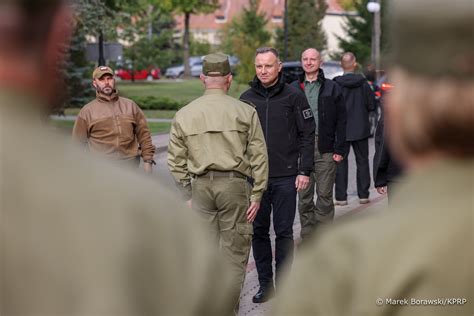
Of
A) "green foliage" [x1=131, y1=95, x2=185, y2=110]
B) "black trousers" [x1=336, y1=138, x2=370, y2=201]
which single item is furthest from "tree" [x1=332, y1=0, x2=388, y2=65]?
"black trousers" [x1=336, y1=138, x2=370, y2=201]

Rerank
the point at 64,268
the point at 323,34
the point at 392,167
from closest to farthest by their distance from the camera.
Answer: the point at 64,268
the point at 392,167
the point at 323,34

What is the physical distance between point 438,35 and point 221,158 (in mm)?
4969

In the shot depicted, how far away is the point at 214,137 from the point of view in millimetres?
6645

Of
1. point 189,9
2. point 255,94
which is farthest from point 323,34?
point 255,94

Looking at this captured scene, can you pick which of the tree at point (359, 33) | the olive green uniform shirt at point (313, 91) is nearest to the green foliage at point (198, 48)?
the tree at point (359, 33)

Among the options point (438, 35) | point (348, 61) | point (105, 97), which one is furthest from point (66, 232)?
point (348, 61)

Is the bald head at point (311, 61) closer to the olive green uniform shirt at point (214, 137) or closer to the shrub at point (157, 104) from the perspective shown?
the olive green uniform shirt at point (214, 137)

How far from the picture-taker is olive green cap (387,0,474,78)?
5.63ft

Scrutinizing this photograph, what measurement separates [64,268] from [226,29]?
8554cm

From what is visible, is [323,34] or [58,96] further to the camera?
[323,34]

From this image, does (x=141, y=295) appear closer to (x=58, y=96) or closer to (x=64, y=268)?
(x=64, y=268)

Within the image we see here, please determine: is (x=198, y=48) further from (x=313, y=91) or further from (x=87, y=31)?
(x=313, y=91)

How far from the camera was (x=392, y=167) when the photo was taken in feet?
24.1

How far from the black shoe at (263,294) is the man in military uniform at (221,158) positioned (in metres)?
0.74
